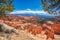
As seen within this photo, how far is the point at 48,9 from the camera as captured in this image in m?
8.17

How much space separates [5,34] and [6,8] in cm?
387

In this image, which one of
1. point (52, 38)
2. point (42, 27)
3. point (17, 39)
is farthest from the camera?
point (42, 27)

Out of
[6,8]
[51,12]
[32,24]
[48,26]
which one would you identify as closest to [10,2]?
[6,8]

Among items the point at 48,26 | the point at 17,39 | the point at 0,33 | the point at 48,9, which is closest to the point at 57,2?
the point at 48,9

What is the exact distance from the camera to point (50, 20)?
10.8 m

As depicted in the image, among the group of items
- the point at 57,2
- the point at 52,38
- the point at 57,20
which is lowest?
the point at 52,38

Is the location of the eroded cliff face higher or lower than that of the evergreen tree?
lower

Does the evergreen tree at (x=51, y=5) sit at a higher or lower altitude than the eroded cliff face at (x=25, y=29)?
higher

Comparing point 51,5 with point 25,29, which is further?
point 25,29

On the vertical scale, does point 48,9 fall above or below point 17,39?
above

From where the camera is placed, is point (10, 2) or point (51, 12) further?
point (10, 2)

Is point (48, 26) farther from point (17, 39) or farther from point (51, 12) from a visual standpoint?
point (17, 39)

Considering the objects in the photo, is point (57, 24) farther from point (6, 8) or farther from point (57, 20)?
point (6, 8)

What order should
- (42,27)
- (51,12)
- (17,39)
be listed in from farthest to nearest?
(42,27)
(51,12)
(17,39)
